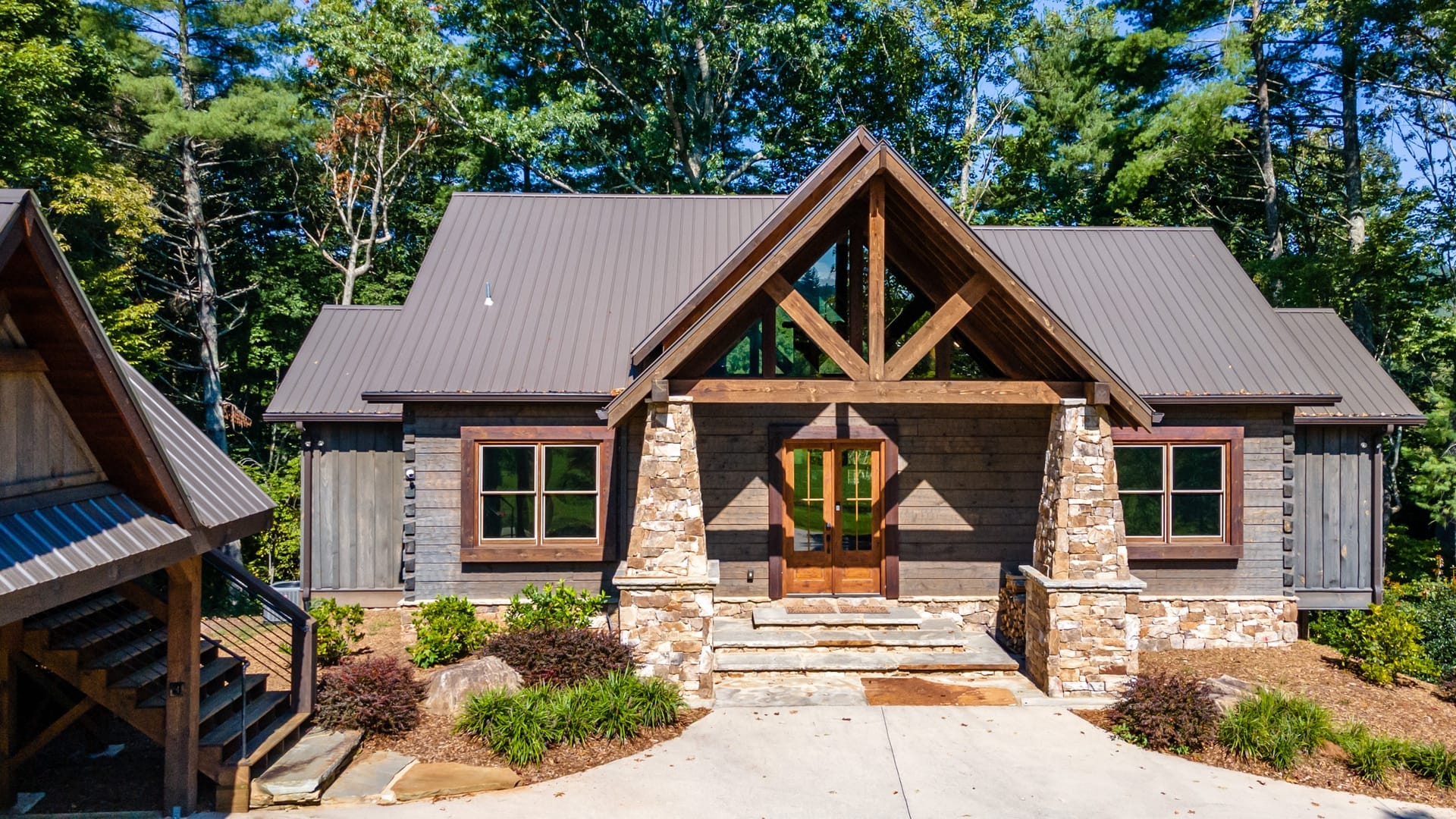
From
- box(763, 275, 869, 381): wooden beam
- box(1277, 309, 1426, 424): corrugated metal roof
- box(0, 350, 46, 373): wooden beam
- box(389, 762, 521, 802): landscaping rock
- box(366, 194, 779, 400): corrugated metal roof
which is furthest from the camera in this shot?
box(1277, 309, 1426, 424): corrugated metal roof

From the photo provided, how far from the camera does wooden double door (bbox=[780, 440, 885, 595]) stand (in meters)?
11.4

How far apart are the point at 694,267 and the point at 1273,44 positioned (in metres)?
16.6

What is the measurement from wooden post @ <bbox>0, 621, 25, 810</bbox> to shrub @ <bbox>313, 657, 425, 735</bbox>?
2178 millimetres

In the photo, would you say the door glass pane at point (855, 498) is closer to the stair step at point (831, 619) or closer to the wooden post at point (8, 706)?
the stair step at point (831, 619)

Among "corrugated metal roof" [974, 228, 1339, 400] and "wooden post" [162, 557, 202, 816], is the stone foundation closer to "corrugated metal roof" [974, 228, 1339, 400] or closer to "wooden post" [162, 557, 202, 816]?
"corrugated metal roof" [974, 228, 1339, 400]

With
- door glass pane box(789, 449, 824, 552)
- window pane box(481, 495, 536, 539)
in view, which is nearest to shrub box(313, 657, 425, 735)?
window pane box(481, 495, 536, 539)

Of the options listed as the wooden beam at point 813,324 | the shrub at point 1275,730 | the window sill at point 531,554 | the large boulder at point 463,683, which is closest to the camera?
the shrub at point 1275,730

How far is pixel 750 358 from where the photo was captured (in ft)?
38.8

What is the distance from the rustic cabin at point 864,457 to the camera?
9828 mm

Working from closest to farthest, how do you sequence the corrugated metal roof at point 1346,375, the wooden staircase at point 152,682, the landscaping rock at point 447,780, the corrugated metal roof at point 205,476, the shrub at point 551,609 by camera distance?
the corrugated metal roof at point 205,476
the wooden staircase at point 152,682
the landscaping rock at point 447,780
the shrub at point 551,609
the corrugated metal roof at point 1346,375

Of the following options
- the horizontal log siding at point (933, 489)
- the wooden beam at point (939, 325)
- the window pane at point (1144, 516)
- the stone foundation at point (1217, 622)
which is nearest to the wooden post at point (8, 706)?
the horizontal log siding at point (933, 489)

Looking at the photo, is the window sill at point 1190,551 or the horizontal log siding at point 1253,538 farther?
the horizontal log siding at point 1253,538

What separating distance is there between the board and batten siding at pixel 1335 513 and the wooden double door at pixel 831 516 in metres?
6.19

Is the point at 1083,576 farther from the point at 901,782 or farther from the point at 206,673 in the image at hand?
the point at 206,673
